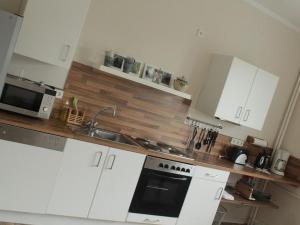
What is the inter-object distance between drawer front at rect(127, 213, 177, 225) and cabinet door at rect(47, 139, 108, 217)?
18.7 inches

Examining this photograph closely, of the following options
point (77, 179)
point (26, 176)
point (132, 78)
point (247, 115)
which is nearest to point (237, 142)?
point (247, 115)

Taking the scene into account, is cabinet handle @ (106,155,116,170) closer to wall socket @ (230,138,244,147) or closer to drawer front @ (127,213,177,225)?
drawer front @ (127,213,177,225)

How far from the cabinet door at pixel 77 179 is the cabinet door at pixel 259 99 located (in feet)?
6.08

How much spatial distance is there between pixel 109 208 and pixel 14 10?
201 centimetres

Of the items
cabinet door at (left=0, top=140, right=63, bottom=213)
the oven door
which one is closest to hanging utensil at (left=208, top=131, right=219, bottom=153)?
cabinet door at (left=0, top=140, right=63, bottom=213)

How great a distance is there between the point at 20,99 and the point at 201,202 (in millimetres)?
2110

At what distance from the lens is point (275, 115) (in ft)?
15.9

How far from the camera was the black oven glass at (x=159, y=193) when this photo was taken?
3.42 metres

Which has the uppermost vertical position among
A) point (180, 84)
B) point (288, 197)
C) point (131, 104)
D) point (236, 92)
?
point (236, 92)

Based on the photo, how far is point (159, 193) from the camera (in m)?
3.55

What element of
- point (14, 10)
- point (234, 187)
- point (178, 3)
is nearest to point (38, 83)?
point (14, 10)

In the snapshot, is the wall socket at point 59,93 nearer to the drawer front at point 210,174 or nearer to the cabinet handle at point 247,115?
the drawer front at point 210,174

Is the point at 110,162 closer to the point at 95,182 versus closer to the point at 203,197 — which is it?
the point at 95,182

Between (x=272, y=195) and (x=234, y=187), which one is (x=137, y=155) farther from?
(x=272, y=195)
